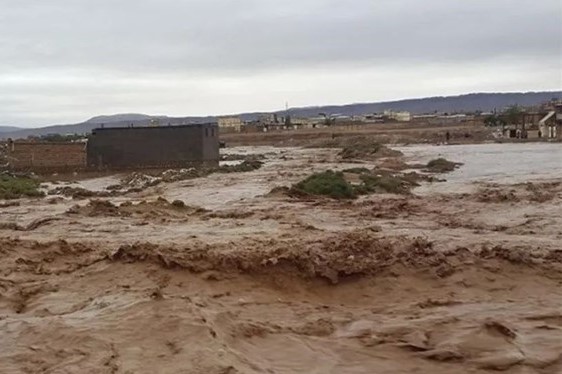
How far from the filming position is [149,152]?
42.7 m

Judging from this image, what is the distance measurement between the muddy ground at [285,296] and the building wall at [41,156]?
24475 millimetres

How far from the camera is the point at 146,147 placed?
42.7 meters

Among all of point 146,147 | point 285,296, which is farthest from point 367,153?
point 285,296

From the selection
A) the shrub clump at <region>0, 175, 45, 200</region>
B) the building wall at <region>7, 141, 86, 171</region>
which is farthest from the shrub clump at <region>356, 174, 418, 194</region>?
the building wall at <region>7, 141, 86, 171</region>

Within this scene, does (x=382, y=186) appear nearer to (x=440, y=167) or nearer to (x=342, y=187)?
(x=342, y=187)

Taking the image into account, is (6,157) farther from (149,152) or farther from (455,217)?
(455,217)

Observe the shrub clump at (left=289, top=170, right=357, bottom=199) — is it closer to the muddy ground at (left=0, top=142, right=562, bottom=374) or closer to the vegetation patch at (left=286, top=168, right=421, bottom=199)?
the vegetation patch at (left=286, top=168, right=421, bottom=199)

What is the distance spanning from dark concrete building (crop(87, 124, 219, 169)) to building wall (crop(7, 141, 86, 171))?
140 cm

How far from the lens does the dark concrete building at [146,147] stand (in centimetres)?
4222

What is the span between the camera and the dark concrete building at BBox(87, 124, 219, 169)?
4222cm

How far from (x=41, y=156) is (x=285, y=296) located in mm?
33309

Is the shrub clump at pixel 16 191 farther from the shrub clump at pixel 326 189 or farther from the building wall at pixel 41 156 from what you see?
the building wall at pixel 41 156

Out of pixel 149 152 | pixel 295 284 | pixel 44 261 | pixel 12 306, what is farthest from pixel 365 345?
pixel 149 152

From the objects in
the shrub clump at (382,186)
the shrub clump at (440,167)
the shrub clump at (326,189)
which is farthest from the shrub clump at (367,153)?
the shrub clump at (326,189)
